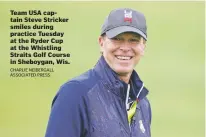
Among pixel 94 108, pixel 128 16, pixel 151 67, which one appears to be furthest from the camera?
pixel 151 67

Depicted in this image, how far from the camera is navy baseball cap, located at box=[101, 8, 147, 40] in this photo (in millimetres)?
1845

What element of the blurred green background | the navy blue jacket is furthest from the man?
the blurred green background

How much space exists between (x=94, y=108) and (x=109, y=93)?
0.36ft

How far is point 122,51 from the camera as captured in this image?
72.9 inches

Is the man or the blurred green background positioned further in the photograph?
the blurred green background

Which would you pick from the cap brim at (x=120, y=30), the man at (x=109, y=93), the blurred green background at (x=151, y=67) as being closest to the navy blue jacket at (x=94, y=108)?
the man at (x=109, y=93)

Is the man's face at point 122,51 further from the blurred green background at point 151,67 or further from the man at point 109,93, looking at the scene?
the blurred green background at point 151,67

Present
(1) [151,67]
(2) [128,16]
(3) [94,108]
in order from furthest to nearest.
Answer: (1) [151,67] < (2) [128,16] < (3) [94,108]

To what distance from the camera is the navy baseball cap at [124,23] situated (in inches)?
72.6

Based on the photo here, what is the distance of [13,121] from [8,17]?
0.68 meters

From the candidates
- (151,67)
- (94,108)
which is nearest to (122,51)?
(94,108)

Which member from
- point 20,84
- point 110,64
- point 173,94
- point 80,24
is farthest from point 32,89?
point 110,64

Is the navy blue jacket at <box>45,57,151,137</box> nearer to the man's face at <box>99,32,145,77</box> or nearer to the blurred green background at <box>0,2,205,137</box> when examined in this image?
the man's face at <box>99,32,145,77</box>

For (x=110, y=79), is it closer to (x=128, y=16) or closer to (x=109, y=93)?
(x=109, y=93)
